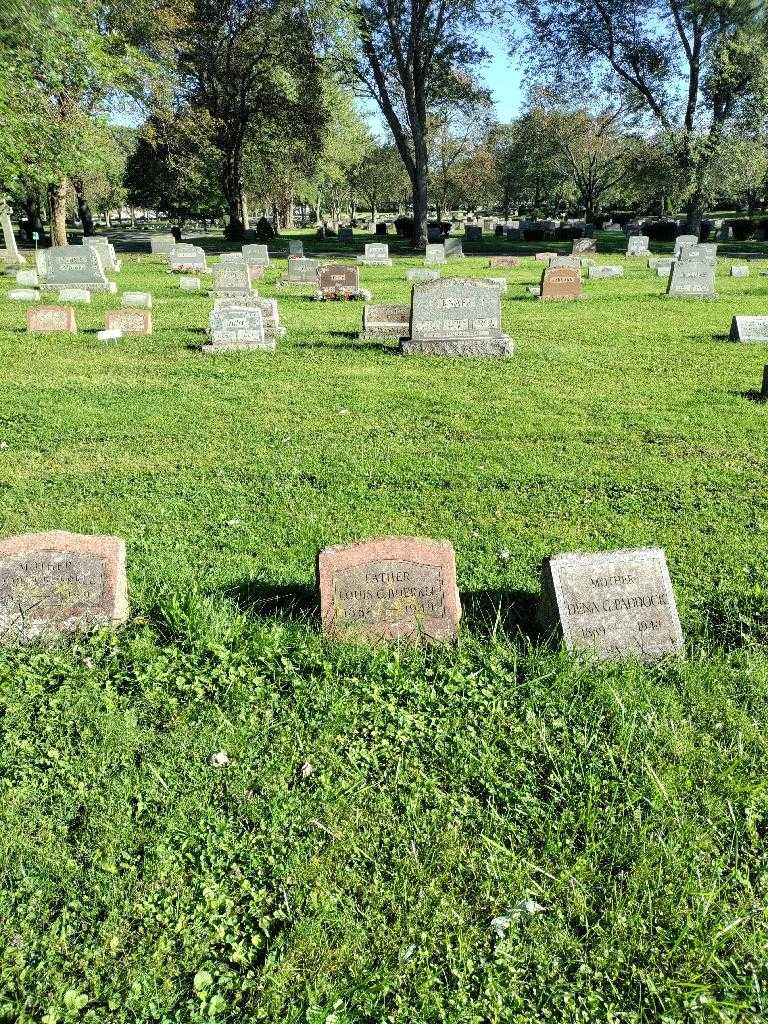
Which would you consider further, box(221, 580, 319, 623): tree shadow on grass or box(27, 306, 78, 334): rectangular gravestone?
box(27, 306, 78, 334): rectangular gravestone

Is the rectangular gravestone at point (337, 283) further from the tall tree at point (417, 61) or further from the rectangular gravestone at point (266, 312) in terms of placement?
the tall tree at point (417, 61)

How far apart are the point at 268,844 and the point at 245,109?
141 feet

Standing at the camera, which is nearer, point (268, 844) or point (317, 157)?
point (268, 844)

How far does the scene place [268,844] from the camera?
2662 mm

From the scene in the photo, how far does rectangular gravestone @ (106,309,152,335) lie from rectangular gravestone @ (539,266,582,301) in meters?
9.90

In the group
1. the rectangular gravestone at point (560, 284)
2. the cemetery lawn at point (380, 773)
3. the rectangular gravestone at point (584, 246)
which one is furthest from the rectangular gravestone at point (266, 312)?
the rectangular gravestone at point (584, 246)

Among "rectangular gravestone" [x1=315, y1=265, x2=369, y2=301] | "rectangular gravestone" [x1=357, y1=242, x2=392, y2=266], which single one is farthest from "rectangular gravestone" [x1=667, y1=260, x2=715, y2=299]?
"rectangular gravestone" [x1=357, y1=242, x2=392, y2=266]

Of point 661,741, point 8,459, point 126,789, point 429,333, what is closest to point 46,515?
point 8,459

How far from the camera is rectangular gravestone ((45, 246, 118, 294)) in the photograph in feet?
60.6

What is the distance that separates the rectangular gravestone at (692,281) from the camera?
705 inches

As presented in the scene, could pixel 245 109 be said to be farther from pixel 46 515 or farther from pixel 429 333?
pixel 46 515

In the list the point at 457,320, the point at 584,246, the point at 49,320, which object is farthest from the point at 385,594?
the point at 584,246

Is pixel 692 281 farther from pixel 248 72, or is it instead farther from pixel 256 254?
pixel 248 72

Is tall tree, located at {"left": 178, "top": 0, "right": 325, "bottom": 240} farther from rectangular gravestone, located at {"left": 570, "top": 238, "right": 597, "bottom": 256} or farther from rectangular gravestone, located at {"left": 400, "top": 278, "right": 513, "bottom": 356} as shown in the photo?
rectangular gravestone, located at {"left": 400, "top": 278, "right": 513, "bottom": 356}
